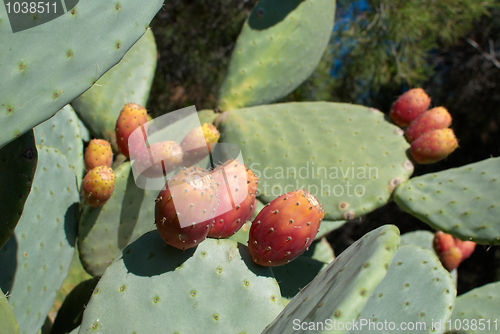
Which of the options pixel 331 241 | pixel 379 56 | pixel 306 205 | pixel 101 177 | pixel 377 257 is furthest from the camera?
pixel 331 241

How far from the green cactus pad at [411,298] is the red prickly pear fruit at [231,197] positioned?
0.45 metres

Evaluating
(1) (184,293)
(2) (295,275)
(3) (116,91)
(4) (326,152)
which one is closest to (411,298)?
(2) (295,275)

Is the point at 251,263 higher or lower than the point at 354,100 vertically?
higher

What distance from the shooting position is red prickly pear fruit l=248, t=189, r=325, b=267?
978 millimetres

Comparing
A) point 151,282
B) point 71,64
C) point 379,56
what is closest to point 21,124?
point 71,64

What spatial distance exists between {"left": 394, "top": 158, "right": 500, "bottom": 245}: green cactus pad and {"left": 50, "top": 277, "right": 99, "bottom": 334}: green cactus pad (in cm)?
139

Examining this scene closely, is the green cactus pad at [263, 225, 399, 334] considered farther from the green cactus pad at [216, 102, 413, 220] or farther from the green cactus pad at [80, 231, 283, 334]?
the green cactus pad at [216, 102, 413, 220]

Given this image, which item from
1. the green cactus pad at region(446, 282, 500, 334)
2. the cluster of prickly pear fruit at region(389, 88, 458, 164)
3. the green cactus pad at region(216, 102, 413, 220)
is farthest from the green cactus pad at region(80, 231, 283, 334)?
the cluster of prickly pear fruit at region(389, 88, 458, 164)

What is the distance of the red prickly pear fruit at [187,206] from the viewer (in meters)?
0.89

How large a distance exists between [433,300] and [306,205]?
0.49m

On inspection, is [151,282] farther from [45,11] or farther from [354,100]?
[354,100]

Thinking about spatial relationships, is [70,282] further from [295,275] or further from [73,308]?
[295,275]

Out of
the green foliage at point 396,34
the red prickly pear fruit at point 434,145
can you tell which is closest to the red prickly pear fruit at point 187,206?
the red prickly pear fruit at point 434,145

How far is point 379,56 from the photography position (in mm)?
2922
